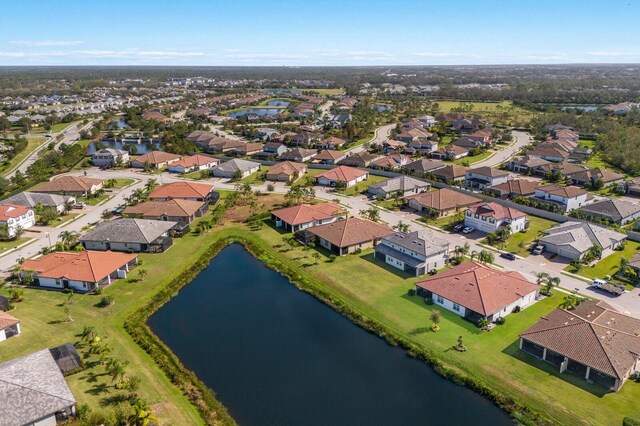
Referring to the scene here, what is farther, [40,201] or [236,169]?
[236,169]

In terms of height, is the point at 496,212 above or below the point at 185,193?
above

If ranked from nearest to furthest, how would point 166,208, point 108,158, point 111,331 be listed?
point 111,331
point 166,208
point 108,158

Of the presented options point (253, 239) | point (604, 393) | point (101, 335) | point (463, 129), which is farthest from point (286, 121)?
point (604, 393)

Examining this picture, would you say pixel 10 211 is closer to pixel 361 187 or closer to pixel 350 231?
pixel 350 231

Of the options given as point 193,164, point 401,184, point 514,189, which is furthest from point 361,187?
point 193,164

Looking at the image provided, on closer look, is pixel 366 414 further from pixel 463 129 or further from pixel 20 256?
pixel 463 129

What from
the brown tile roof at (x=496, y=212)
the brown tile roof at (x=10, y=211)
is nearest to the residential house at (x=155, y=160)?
the brown tile roof at (x=10, y=211)
